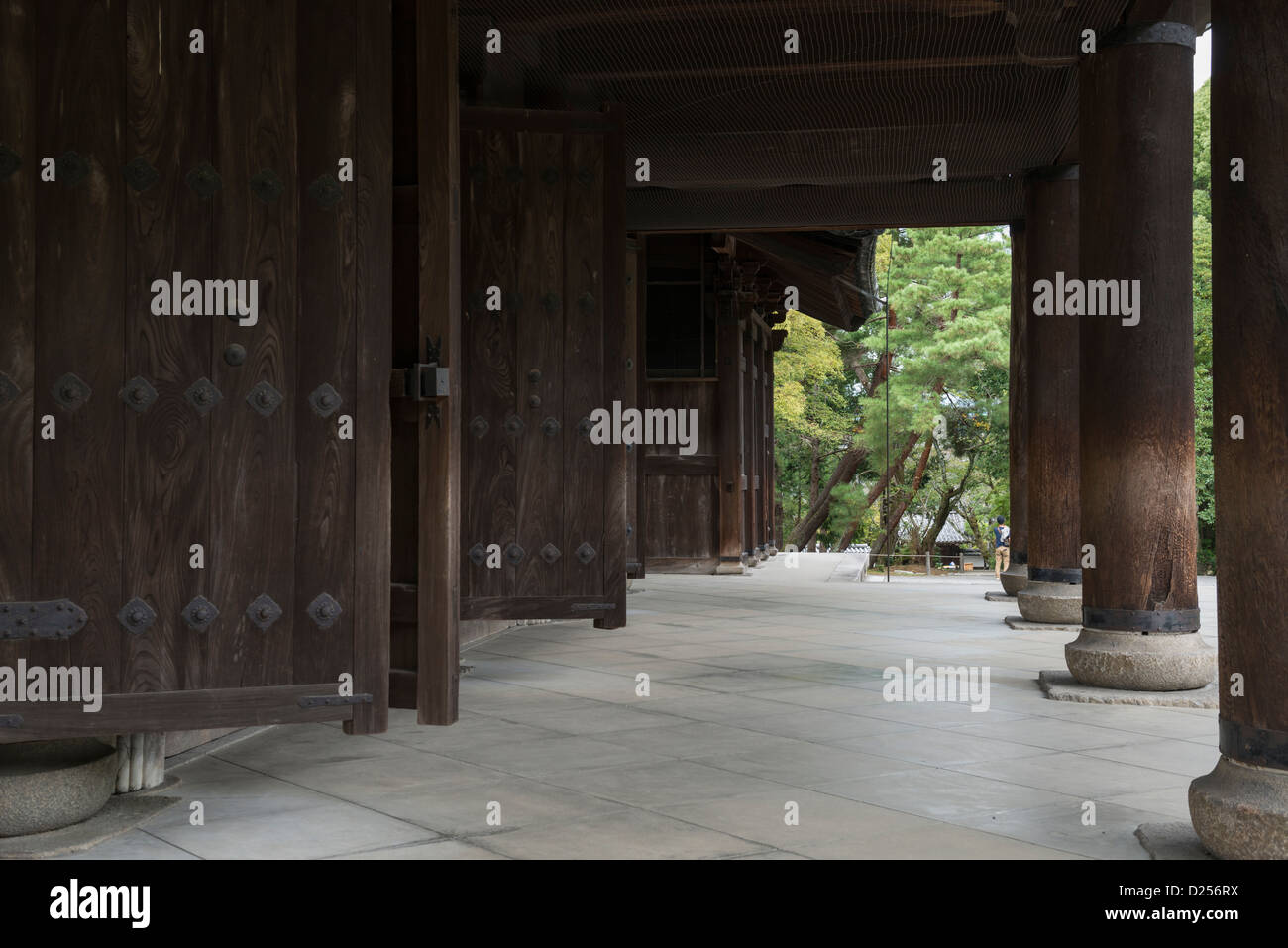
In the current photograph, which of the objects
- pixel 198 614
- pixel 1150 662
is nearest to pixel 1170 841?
pixel 198 614

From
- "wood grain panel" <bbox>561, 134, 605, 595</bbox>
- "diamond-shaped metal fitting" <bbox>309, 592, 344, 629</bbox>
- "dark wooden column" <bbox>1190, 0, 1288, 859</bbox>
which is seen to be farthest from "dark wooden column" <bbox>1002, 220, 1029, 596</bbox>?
"diamond-shaped metal fitting" <bbox>309, 592, 344, 629</bbox>

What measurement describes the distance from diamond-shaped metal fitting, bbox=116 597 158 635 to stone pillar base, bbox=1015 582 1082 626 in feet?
25.6

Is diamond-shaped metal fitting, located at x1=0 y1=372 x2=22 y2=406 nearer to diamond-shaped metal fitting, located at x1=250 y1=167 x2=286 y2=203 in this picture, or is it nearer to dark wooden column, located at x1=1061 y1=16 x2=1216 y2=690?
diamond-shaped metal fitting, located at x1=250 y1=167 x2=286 y2=203

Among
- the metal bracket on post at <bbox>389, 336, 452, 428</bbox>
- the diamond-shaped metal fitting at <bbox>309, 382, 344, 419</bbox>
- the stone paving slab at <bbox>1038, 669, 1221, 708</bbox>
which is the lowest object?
the stone paving slab at <bbox>1038, 669, 1221, 708</bbox>

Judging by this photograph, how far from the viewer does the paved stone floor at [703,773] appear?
3918 millimetres

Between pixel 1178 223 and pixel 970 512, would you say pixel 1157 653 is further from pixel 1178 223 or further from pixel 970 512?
pixel 970 512

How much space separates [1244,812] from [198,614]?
119 inches

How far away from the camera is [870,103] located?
9.47 meters

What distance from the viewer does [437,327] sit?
4.61 metres

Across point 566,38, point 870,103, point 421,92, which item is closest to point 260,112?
point 421,92

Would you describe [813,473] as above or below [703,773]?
above

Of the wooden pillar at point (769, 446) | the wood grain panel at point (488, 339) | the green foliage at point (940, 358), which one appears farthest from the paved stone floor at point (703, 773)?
the green foliage at point (940, 358)

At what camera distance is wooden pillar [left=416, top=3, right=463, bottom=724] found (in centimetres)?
456

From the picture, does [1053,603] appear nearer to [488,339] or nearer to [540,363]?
[540,363]
